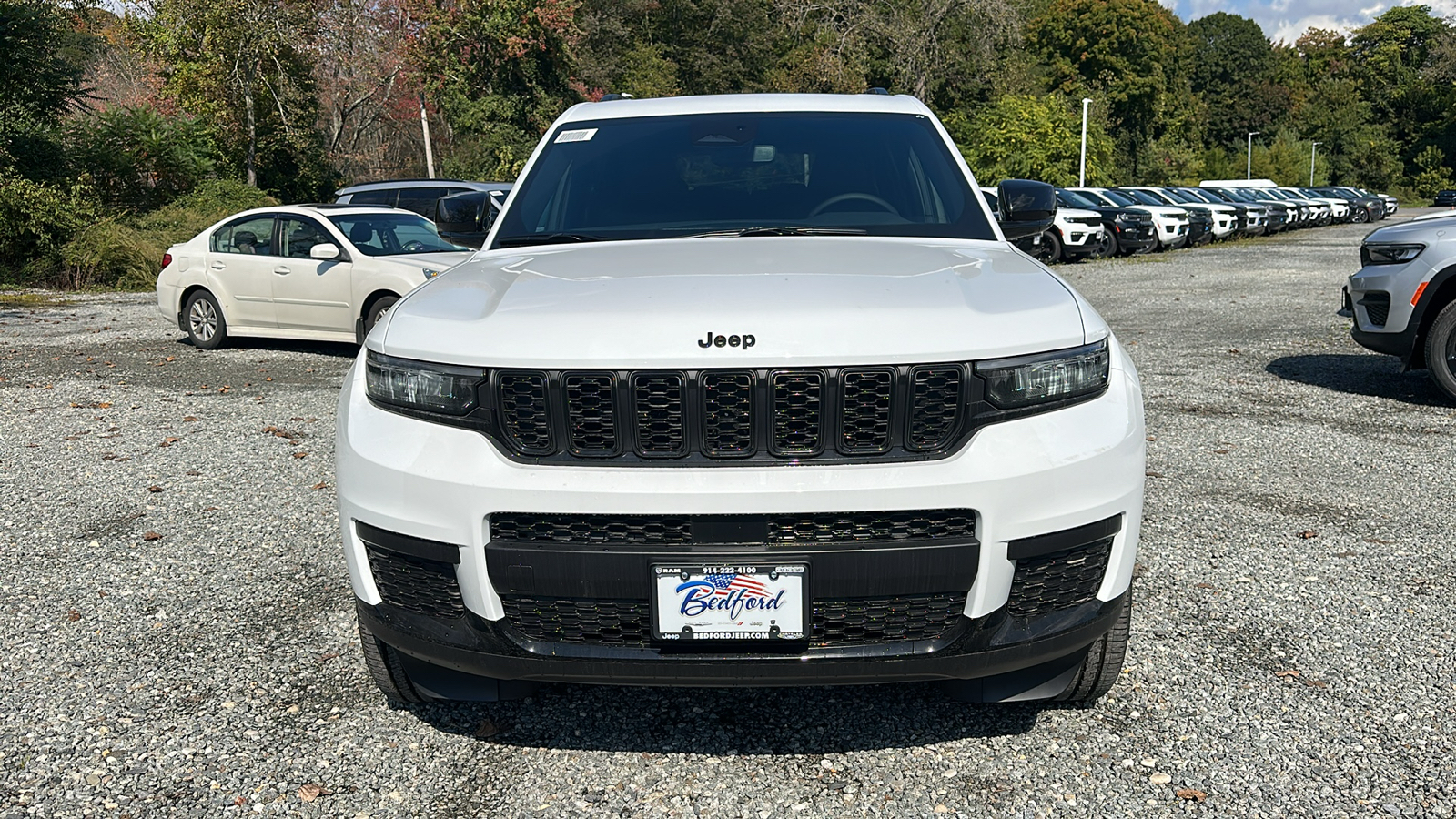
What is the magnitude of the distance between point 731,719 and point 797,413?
1.18 meters

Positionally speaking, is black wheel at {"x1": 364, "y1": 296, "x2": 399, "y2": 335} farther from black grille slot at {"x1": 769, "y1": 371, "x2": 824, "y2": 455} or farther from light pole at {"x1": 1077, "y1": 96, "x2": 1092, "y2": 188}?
light pole at {"x1": 1077, "y1": 96, "x2": 1092, "y2": 188}

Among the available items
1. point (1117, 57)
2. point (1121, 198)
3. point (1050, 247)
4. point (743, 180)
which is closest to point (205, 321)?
point (743, 180)

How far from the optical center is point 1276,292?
16.3 m

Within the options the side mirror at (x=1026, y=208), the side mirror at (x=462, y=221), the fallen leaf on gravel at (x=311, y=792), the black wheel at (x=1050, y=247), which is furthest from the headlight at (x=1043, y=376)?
the black wheel at (x=1050, y=247)

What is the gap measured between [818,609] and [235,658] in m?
2.21

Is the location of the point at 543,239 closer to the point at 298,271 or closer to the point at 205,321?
the point at 298,271

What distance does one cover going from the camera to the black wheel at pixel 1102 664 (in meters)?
2.97

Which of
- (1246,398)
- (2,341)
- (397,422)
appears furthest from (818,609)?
(2,341)

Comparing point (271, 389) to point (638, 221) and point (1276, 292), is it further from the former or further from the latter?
point (1276, 292)

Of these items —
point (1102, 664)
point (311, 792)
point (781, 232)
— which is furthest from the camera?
point (781, 232)

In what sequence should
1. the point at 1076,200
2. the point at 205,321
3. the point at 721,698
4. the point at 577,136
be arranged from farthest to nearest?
the point at 1076,200, the point at 205,321, the point at 577,136, the point at 721,698

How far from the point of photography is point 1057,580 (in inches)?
103

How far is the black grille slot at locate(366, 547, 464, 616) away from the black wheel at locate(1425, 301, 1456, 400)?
283 inches

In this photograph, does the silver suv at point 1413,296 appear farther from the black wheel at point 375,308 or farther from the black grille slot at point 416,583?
the black wheel at point 375,308
